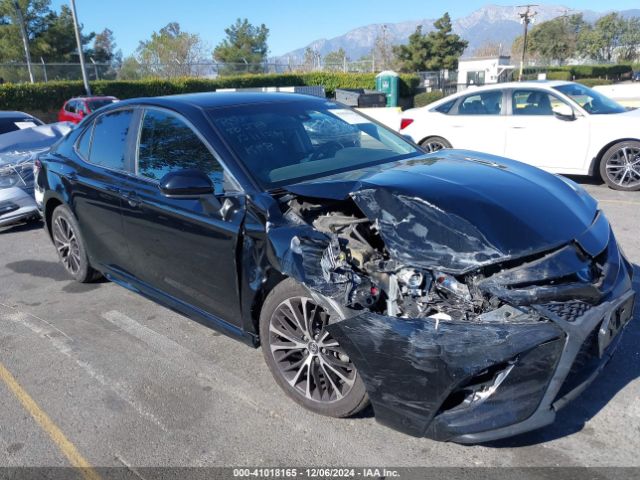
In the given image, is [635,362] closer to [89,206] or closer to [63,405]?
[63,405]

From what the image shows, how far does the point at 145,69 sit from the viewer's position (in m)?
36.3

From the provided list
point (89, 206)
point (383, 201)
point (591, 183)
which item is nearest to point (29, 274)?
point (89, 206)

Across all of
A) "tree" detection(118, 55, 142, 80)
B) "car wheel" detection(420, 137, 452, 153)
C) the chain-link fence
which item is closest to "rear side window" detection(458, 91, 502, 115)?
"car wheel" detection(420, 137, 452, 153)

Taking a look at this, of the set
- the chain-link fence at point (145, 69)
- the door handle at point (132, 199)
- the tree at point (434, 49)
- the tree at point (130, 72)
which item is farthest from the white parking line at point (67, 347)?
the tree at point (434, 49)

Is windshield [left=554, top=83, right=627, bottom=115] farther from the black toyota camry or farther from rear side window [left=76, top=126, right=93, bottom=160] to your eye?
rear side window [left=76, top=126, right=93, bottom=160]

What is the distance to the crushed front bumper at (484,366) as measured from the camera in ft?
7.31

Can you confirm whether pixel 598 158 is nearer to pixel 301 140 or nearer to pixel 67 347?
pixel 301 140

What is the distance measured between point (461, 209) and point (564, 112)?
6.21 m

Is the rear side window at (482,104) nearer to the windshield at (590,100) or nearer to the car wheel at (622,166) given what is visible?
the windshield at (590,100)

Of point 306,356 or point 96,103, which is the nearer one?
point 306,356

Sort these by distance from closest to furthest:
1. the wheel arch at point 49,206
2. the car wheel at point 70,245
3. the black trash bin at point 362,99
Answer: the car wheel at point 70,245 < the wheel arch at point 49,206 < the black trash bin at point 362,99

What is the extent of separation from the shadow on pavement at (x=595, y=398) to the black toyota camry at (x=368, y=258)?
1.28ft

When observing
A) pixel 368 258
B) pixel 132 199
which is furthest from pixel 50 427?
pixel 368 258

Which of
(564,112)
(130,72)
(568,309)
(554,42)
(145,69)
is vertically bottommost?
(568,309)
